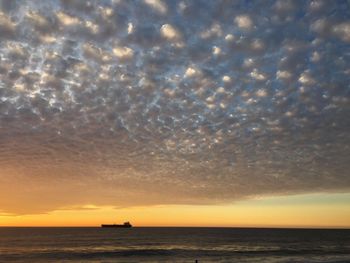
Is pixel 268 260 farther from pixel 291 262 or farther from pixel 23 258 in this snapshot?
pixel 23 258

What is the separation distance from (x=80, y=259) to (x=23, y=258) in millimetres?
10571

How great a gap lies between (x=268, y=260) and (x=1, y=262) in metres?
41.5

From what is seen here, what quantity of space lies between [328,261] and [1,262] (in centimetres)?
5010

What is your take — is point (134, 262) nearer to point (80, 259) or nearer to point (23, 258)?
point (80, 259)

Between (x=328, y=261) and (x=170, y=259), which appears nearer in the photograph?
(x=328, y=261)

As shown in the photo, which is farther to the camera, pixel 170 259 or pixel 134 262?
pixel 170 259

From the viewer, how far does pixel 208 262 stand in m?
61.4

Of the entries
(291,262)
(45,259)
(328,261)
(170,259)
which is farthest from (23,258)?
(328,261)

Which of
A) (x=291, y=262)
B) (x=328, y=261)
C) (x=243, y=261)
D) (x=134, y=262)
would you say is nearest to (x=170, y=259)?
(x=134, y=262)

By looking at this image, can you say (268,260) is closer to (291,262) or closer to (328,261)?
(291,262)

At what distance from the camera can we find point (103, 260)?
63.8 m

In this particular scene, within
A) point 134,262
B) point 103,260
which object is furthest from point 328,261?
point 103,260

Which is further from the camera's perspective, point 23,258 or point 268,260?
point 23,258

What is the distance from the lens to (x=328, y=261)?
200ft
